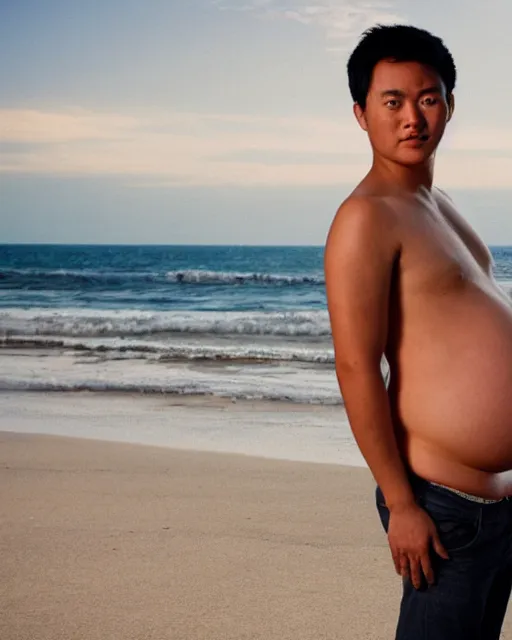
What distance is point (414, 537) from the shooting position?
1.81m

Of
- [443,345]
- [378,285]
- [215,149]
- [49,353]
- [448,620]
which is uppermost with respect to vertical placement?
[215,149]

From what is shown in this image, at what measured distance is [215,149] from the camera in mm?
32281

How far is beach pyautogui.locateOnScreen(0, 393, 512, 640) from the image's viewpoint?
3.24 meters

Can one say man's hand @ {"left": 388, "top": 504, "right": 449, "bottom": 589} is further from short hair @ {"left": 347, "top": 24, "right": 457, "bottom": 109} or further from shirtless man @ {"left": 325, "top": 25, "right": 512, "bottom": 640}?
short hair @ {"left": 347, "top": 24, "right": 457, "bottom": 109}

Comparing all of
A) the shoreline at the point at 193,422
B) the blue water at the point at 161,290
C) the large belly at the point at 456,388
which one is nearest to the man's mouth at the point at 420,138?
the large belly at the point at 456,388

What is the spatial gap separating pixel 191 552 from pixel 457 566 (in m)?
2.21

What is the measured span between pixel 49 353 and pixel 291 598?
9.03 m

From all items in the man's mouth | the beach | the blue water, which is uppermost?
the man's mouth

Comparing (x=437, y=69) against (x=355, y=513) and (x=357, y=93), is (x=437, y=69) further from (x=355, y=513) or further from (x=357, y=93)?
(x=355, y=513)

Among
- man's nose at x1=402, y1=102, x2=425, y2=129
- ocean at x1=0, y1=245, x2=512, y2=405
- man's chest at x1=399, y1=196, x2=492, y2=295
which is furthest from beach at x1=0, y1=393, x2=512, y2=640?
ocean at x1=0, y1=245, x2=512, y2=405

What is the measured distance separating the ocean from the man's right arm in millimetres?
6285

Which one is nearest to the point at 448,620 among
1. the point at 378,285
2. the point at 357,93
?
the point at 378,285

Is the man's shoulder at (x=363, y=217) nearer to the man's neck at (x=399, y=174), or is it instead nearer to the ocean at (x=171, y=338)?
the man's neck at (x=399, y=174)

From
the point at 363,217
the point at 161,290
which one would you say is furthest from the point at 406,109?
the point at 161,290
